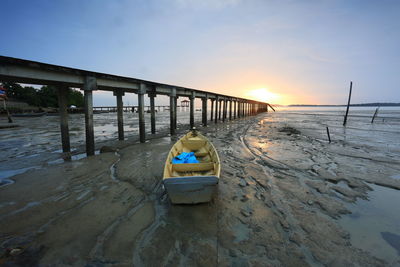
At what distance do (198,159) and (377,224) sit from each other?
5.36 metres

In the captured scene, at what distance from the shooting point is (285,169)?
7.31m

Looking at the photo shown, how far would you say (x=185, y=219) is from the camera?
13.0 ft

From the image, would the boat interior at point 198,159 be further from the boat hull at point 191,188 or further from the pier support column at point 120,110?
the pier support column at point 120,110

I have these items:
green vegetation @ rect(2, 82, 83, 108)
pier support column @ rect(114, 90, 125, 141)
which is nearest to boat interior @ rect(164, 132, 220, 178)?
pier support column @ rect(114, 90, 125, 141)

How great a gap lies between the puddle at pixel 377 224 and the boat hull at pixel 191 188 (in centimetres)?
307

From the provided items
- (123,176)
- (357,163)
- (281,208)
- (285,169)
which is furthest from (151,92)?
(357,163)

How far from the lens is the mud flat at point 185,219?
3053 millimetres

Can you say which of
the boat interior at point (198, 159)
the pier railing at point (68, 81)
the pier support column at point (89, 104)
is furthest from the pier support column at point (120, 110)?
the boat interior at point (198, 159)

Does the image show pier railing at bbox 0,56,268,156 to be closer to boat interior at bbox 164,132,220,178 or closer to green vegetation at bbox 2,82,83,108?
boat interior at bbox 164,132,220,178

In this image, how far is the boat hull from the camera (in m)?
3.89

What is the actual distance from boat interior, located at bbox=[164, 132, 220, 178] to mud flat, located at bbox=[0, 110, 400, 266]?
2.65ft

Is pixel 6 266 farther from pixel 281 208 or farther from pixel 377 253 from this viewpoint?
pixel 377 253

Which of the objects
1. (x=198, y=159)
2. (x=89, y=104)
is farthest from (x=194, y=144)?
(x=89, y=104)

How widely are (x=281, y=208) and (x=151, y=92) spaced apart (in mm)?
12516
